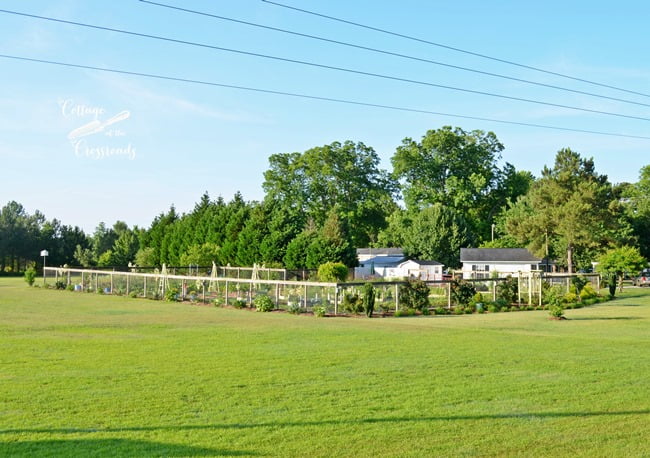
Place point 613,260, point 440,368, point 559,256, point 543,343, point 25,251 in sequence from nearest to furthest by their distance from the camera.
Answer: point 440,368
point 543,343
point 613,260
point 559,256
point 25,251

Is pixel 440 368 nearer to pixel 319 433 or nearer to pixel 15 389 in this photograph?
pixel 319 433

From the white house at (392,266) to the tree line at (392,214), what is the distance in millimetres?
3337

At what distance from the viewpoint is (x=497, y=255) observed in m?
66.3

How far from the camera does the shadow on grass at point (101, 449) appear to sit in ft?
21.9

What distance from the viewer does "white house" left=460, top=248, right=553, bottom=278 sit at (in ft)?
212

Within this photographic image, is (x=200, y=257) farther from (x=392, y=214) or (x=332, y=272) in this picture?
(x=392, y=214)

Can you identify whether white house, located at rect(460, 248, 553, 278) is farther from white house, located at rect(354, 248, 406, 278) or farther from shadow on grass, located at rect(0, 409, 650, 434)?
shadow on grass, located at rect(0, 409, 650, 434)

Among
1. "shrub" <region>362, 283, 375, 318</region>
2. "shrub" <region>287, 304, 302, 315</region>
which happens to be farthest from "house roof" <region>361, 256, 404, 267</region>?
"shrub" <region>362, 283, 375, 318</region>

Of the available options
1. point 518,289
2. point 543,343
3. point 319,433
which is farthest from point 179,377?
point 518,289

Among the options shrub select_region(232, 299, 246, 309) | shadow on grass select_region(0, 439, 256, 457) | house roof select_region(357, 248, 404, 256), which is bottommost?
shadow on grass select_region(0, 439, 256, 457)

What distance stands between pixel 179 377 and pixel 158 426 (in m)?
3.30

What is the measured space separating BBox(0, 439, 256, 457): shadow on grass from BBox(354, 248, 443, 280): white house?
5159 cm

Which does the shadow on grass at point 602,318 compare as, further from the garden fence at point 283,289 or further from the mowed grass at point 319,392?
the garden fence at point 283,289

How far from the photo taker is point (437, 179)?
85750 millimetres
